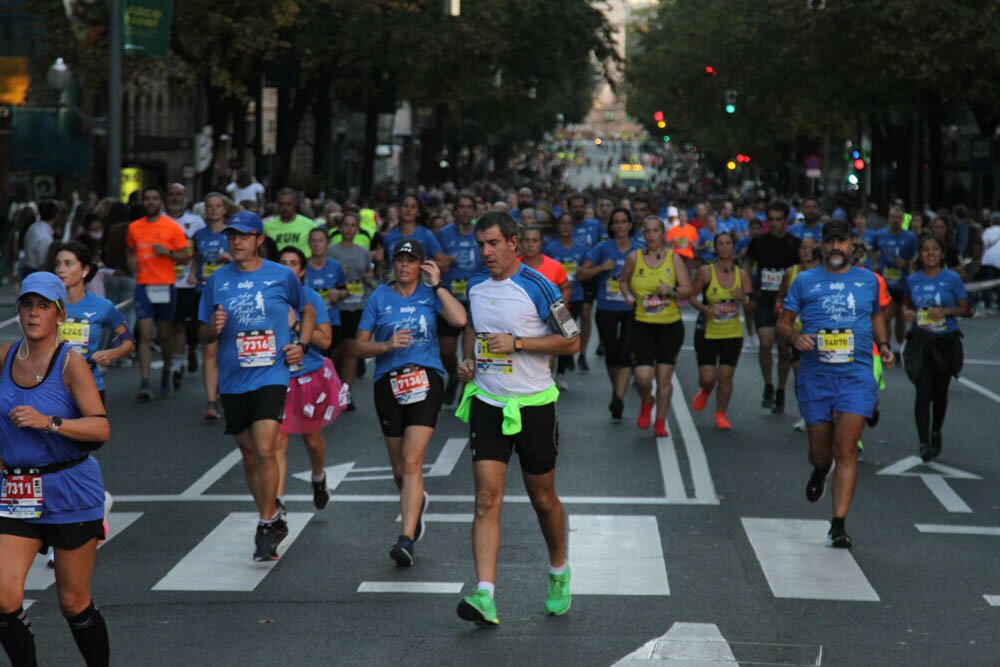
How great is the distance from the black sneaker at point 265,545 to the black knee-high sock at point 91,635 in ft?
→ 10.2

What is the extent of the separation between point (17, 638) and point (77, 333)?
471cm

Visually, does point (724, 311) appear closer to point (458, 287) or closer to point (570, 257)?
point (458, 287)

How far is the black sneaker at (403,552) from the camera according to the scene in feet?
31.9

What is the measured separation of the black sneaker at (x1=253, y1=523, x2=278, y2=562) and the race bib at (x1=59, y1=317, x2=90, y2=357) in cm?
173

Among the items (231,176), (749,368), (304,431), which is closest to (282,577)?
(304,431)

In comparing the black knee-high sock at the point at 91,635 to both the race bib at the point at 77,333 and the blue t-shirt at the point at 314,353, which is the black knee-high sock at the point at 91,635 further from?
the race bib at the point at 77,333

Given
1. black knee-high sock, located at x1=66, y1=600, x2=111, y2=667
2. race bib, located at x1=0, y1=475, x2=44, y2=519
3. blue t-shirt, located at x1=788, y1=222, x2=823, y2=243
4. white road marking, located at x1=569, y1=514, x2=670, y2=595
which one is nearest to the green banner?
blue t-shirt, located at x1=788, y1=222, x2=823, y2=243

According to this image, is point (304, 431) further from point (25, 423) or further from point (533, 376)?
point (25, 423)

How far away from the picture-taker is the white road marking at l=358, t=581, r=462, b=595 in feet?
30.3

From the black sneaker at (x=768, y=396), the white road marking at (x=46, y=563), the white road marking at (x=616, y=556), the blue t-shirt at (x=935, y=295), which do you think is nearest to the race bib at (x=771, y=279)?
the black sneaker at (x=768, y=396)

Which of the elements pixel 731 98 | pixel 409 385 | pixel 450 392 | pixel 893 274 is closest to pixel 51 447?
pixel 409 385

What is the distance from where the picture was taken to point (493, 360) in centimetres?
862

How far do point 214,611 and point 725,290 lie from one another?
8.17 meters

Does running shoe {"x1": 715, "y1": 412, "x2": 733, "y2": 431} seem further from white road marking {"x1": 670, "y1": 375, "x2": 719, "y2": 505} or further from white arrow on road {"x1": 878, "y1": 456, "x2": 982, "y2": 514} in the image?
white arrow on road {"x1": 878, "y1": 456, "x2": 982, "y2": 514}
